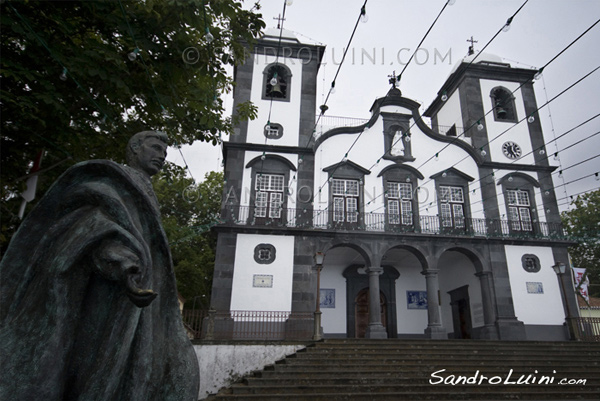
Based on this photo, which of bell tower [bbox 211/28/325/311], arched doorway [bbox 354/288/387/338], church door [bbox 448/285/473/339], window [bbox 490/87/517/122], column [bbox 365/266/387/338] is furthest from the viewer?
window [bbox 490/87/517/122]

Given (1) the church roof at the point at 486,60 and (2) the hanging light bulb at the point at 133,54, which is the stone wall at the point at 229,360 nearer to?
(2) the hanging light bulb at the point at 133,54

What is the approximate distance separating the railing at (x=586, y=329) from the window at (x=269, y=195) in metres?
11.3

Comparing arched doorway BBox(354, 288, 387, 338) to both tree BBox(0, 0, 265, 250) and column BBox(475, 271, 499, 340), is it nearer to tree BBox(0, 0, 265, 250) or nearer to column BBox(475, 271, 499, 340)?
column BBox(475, 271, 499, 340)

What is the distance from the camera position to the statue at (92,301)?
1.65 metres

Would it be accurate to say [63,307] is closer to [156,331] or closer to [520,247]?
[156,331]

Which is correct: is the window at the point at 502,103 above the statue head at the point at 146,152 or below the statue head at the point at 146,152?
above

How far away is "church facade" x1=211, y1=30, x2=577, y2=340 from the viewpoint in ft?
47.3

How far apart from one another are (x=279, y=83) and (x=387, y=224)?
7396mm

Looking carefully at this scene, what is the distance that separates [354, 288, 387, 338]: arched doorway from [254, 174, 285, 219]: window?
505cm

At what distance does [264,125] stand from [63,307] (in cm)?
1506

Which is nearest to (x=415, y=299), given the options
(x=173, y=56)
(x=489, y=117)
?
(x=489, y=117)

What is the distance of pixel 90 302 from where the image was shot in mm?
1811

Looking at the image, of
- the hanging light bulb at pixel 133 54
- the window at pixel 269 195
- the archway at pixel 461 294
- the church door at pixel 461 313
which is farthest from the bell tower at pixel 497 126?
the hanging light bulb at pixel 133 54

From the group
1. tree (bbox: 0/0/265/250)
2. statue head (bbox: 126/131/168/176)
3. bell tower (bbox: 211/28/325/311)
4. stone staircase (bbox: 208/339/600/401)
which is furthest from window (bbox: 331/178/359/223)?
statue head (bbox: 126/131/168/176)
